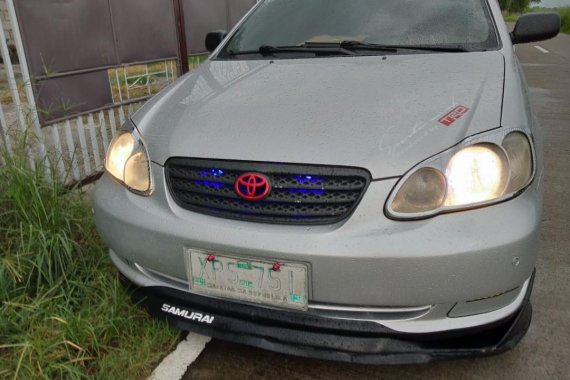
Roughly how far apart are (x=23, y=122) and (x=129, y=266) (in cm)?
174

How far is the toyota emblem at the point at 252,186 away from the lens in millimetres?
1512

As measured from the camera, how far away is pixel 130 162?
1.79 metres

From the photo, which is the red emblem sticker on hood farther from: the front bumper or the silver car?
the front bumper

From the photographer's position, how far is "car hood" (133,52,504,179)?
1.52m

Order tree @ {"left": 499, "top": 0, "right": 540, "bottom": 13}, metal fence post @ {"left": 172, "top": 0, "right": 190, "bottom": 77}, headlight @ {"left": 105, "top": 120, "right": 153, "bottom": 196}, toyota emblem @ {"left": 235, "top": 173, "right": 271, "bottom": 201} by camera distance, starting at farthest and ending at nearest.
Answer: tree @ {"left": 499, "top": 0, "right": 540, "bottom": 13} → metal fence post @ {"left": 172, "top": 0, "right": 190, "bottom": 77} → headlight @ {"left": 105, "top": 120, "right": 153, "bottom": 196} → toyota emblem @ {"left": 235, "top": 173, "right": 271, "bottom": 201}

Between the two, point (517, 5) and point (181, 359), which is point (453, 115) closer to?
point (181, 359)

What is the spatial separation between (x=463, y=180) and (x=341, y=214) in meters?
0.40

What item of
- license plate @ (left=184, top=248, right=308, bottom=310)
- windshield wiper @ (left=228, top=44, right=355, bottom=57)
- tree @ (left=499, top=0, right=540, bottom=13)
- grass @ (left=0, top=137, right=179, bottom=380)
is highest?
windshield wiper @ (left=228, top=44, right=355, bottom=57)

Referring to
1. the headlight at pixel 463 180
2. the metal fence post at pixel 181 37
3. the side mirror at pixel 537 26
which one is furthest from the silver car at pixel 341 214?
the metal fence post at pixel 181 37

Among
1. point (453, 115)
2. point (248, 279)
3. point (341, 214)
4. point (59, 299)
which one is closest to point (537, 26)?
point (453, 115)

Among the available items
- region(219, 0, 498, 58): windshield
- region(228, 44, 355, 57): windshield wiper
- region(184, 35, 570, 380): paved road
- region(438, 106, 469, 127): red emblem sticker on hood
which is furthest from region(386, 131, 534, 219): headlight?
region(228, 44, 355, 57): windshield wiper

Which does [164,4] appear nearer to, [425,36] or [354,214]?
[425,36]

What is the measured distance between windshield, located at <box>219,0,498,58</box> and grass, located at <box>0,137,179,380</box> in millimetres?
1262

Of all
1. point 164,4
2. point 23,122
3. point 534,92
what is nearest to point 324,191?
point 23,122
